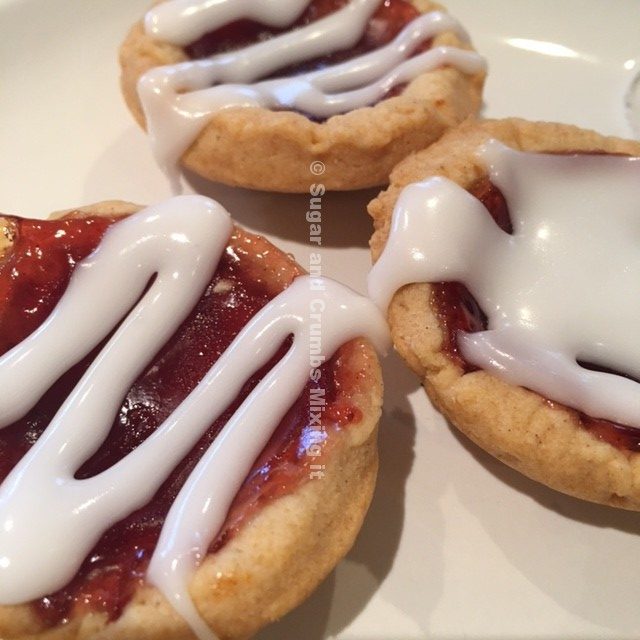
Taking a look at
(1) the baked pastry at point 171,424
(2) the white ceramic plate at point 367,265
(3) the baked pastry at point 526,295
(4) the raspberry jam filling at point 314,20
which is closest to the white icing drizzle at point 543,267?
(3) the baked pastry at point 526,295

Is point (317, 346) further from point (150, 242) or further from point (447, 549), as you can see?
point (447, 549)

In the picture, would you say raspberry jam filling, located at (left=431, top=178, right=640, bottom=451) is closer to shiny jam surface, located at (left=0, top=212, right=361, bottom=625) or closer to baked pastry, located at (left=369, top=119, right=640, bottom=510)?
baked pastry, located at (left=369, top=119, right=640, bottom=510)

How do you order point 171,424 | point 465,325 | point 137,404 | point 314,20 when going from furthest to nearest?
point 314,20 → point 465,325 → point 137,404 → point 171,424

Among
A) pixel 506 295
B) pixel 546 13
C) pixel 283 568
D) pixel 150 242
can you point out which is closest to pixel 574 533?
pixel 506 295

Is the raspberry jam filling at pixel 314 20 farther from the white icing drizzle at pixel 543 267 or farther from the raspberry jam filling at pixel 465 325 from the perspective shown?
the raspberry jam filling at pixel 465 325

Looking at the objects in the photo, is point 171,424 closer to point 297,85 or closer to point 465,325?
point 465,325

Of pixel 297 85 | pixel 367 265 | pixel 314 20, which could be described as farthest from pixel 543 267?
pixel 314 20

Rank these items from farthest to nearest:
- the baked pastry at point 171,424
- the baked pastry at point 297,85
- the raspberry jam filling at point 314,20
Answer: the raspberry jam filling at point 314,20
the baked pastry at point 297,85
the baked pastry at point 171,424
